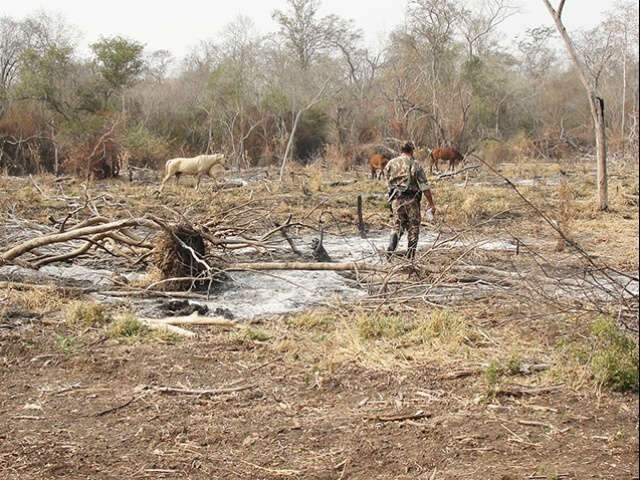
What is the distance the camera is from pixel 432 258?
27.5 feet

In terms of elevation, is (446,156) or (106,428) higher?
(446,156)

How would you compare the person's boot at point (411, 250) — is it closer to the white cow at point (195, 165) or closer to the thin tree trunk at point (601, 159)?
the thin tree trunk at point (601, 159)

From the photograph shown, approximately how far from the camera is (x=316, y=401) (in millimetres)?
4949

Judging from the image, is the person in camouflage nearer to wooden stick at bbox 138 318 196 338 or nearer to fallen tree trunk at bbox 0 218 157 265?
fallen tree trunk at bbox 0 218 157 265

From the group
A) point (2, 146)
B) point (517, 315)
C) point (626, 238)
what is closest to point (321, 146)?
point (2, 146)

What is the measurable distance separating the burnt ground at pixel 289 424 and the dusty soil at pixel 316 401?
0.04 ft

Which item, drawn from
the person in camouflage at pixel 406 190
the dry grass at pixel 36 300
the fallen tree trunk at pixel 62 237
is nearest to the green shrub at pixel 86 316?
the dry grass at pixel 36 300

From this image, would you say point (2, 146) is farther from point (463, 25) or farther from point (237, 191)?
point (463, 25)

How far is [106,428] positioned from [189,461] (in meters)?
0.75

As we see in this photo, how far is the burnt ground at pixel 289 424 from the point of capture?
3990 millimetres

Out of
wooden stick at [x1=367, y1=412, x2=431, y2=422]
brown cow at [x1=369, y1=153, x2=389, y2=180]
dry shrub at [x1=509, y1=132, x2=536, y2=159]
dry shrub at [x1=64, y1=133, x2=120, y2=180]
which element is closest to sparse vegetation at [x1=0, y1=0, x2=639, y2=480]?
wooden stick at [x1=367, y1=412, x2=431, y2=422]

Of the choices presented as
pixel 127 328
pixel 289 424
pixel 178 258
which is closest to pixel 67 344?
pixel 127 328

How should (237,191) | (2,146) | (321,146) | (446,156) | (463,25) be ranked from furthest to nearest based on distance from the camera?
(321,146), (463,25), (2,146), (446,156), (237,191)

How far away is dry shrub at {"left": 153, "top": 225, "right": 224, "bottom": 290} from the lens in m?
8.45
